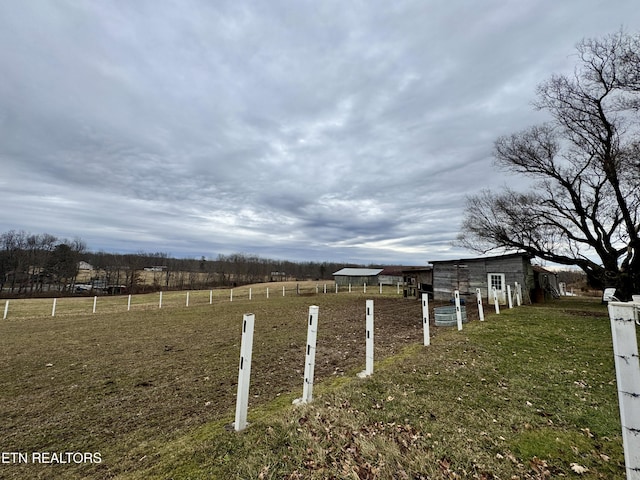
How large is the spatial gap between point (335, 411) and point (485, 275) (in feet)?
69.4

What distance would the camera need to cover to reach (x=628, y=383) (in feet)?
6.20

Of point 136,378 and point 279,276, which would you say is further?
point 279,276

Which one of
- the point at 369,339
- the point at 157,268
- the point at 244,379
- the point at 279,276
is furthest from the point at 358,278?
the point at 244,379

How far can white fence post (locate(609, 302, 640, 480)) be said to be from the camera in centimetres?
185

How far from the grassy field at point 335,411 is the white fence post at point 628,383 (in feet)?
2.45

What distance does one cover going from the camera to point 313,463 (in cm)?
248

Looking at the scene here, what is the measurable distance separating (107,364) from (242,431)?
6.13m

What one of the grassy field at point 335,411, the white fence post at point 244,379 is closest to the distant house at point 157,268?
the grassy field at point 335,411

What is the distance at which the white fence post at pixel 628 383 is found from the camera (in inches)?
72.7

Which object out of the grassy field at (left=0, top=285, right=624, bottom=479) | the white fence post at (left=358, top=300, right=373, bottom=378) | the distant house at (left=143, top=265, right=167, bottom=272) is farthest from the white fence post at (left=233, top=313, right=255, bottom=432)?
the distant house at (left=143, top=265, right=167, bottom=272)

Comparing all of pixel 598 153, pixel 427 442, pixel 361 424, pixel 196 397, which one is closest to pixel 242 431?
pixel 361 424

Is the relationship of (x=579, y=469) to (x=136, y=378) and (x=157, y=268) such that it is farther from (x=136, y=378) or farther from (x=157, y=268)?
(x=157, y=268)

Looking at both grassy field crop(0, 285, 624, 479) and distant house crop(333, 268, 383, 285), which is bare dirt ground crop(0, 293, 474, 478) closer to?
grassy field crop(0, 285, 624, 479)

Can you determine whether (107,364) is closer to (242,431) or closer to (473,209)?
(242,431)
